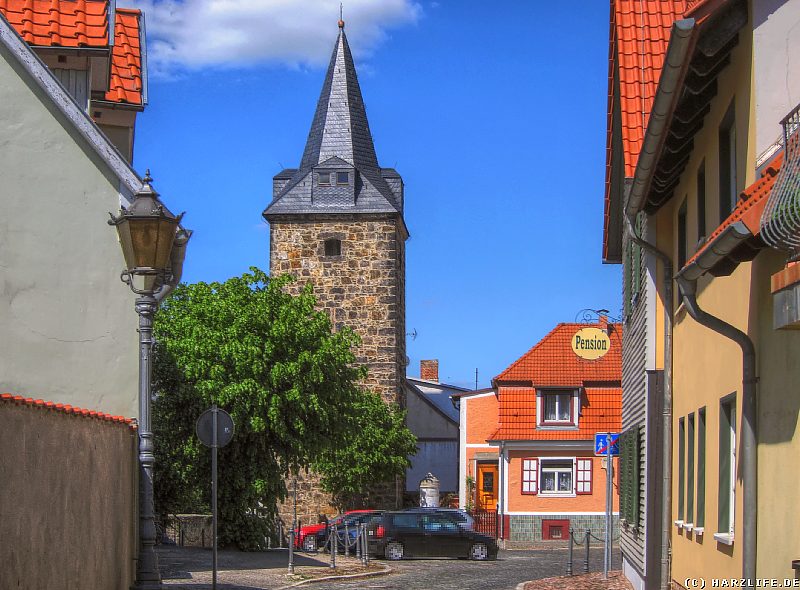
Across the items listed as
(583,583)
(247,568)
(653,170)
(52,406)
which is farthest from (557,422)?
(52,406)

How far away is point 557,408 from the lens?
46.5 m

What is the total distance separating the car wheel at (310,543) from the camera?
3916cm

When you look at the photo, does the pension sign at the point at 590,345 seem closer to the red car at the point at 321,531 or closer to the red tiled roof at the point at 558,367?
the red tiled roof at the point at 558,367

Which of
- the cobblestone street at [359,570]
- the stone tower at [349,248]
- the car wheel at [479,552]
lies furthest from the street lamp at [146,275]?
the stone tower at [349,248]

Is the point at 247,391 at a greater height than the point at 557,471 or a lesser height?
greater

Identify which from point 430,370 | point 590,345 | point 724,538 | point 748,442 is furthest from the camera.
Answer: point 430,370

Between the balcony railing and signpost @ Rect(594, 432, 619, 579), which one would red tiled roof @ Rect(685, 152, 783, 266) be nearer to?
the balcony railing

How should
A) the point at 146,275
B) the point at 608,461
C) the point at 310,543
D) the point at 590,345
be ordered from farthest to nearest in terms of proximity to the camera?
the point at 590,345 < the point at 310,543 < the point at 608,461 < the point at 146,275

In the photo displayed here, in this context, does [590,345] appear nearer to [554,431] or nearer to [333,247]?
[554,431]

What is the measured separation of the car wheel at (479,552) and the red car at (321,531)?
10.5 feet

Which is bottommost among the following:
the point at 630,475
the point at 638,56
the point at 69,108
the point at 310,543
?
the point at 310,543

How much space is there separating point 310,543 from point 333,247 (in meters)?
24.5

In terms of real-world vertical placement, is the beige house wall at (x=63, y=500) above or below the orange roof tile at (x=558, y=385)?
below

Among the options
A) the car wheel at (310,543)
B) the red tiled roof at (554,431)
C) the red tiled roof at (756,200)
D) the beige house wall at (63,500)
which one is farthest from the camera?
the red tiled roof at (554,431)
